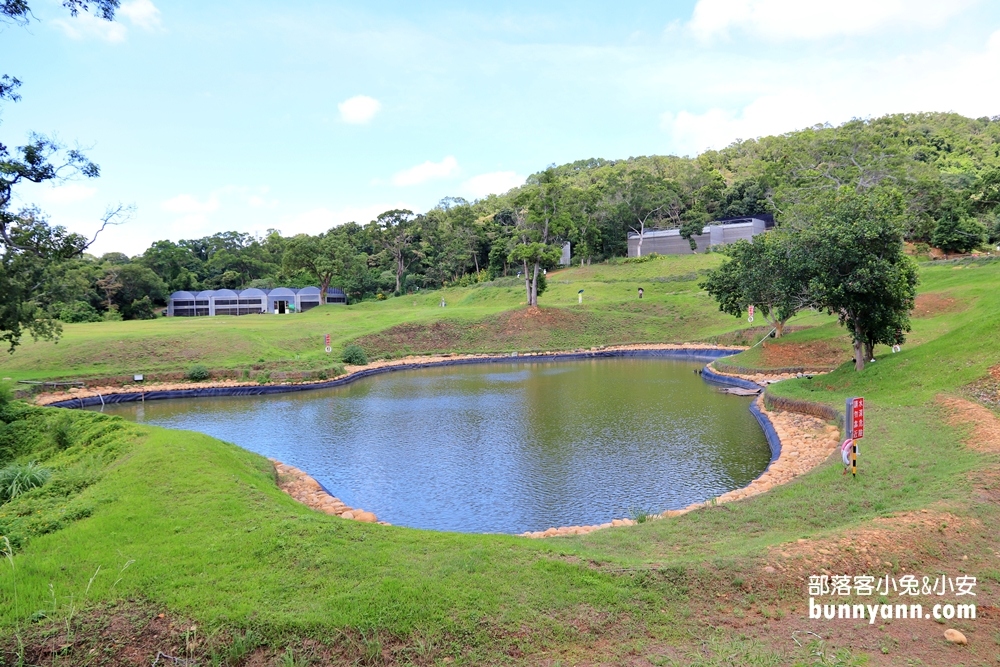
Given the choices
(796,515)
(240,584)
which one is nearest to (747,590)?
(796,515)

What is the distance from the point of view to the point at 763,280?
2728 centimetres

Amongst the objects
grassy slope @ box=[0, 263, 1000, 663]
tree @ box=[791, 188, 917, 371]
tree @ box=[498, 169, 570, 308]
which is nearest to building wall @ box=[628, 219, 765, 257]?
tree @ box=[498, 169, 570, 308]

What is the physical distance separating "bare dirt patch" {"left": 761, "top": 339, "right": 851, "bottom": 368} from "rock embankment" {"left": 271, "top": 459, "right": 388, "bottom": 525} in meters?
22.2

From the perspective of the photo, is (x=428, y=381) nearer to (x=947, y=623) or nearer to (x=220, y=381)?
(x=220, y=381)

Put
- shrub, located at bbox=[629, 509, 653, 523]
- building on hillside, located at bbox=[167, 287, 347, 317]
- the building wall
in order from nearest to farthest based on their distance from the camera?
1. shrub, located at bbox=[629, 509, 653, 523]
2. the building wall
3. building on hillside, located at bbox=[167, 287, 347, 317]

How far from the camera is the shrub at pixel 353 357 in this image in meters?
34.7

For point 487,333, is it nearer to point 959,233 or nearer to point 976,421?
point 976,421

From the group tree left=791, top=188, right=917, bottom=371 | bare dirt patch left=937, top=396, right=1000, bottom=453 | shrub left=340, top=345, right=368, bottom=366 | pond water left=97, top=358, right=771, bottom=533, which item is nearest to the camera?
bare dirt patch left=937, top=396, right=1000, bottom=453

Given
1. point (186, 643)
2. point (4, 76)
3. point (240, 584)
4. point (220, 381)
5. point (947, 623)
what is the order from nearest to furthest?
point (186, 643) < point (947, 623) < point (240, 584) < point (4, 76) < point (220, 381)

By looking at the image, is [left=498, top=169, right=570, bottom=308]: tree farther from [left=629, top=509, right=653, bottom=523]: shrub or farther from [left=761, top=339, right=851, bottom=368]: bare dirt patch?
[left=629, top=509, right=653, bottom=523]: shrub

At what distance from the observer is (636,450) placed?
16172mm

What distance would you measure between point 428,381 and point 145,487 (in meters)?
22.0

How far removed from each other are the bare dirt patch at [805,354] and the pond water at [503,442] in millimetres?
3675

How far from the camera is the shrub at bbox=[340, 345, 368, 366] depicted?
114ft
